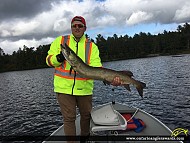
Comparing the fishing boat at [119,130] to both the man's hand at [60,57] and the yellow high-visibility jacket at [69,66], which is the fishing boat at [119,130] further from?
the man's hand at [60,57]


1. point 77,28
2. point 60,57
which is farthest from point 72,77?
point 77,28

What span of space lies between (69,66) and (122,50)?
15363cm

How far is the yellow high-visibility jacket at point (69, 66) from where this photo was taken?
224 inches

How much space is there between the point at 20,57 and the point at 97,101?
137 metres

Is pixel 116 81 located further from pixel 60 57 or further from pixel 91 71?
pixel 60 57

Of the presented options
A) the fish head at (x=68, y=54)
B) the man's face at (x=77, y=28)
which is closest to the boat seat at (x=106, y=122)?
the fish head at (x=68, y=54)

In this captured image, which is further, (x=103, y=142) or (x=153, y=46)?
(x=153, y=46)

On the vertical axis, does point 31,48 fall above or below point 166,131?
above

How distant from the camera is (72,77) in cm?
575

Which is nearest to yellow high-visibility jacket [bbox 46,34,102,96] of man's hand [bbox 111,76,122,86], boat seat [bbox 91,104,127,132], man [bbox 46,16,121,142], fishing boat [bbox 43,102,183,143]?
man [bbox 46,16,121,142]

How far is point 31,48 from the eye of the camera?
157 metres

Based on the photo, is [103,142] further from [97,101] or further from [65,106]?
[97,101]

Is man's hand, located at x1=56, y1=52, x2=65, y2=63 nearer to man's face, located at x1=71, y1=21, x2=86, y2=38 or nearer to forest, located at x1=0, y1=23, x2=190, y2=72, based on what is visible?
man's face, located at x1=71, y1=21, x2=86, y2=38

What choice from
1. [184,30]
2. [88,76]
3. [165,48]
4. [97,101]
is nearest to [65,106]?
[88,76]
